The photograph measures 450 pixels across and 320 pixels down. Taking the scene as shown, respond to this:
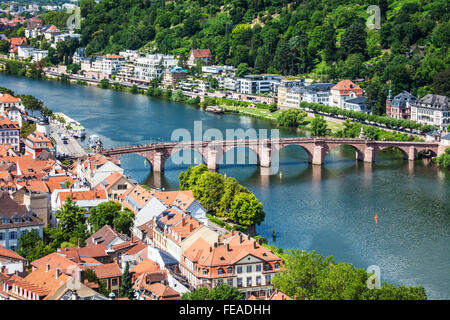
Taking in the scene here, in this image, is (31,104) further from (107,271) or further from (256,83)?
(107,271)

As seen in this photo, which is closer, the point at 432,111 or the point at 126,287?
the point at 126,287

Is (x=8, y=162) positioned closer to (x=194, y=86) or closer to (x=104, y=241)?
(x=104, y=241)

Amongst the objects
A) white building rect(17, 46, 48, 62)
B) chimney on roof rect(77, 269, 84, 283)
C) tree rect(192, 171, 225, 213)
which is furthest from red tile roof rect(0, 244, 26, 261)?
white building rect(17, 46, 48, 62)

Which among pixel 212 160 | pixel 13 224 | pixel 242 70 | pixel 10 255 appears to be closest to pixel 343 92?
pixel 242 70

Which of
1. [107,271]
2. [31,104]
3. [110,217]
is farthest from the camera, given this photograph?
[31,104]

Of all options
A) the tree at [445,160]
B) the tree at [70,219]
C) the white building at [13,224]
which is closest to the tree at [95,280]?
the white building at [13,224]

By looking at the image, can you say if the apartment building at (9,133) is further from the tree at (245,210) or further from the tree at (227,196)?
the tree at (245,210)
